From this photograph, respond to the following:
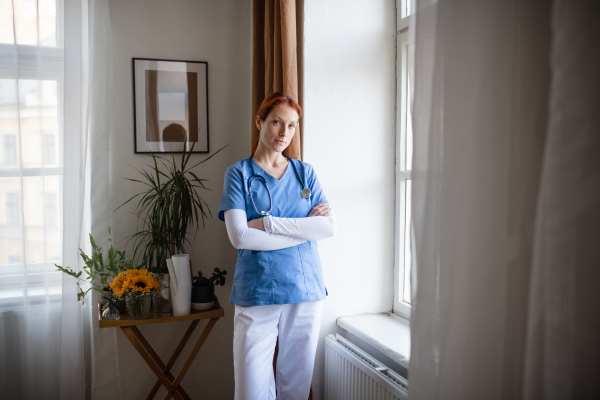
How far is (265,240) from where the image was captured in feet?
5.16

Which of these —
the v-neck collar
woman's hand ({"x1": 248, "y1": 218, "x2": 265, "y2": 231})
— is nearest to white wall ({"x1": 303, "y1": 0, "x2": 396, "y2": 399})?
the v-neck collar

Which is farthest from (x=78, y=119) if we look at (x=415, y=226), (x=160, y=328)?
(x=415, y=226)

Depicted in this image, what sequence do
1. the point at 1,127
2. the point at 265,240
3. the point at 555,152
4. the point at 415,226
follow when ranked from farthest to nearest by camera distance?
the point at 1,127 → the point at 265,240 → the point at 415,226 → the point at 555,152

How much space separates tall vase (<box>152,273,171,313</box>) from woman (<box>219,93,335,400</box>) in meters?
0.59

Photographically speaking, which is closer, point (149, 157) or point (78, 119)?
point (78, 119)

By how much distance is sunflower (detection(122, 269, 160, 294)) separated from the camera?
1939 mm

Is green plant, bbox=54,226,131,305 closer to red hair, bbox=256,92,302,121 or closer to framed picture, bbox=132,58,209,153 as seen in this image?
framed picture, bbox=132,58,209,153

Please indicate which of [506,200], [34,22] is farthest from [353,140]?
[34,22]

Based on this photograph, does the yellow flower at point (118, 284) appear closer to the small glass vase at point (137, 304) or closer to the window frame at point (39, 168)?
the small glass vase at point (137, 304)

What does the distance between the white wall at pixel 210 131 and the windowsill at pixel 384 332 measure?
2.89 ft

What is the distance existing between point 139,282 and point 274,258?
2.54 feet

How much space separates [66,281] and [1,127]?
0.86 meters

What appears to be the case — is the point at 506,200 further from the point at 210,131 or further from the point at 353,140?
the point at 210,131

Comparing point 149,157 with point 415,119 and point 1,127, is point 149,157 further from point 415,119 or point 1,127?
point 415,119
